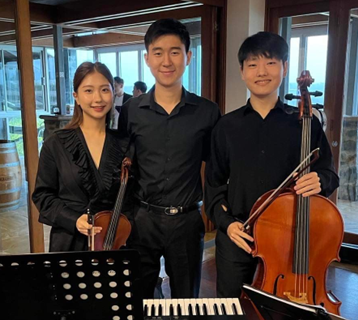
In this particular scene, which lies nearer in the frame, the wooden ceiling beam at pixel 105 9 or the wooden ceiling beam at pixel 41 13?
the wooden ceiling beam at pixel 105 9

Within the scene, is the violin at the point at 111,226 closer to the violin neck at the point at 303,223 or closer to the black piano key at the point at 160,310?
the black piano key at the point at 160,310

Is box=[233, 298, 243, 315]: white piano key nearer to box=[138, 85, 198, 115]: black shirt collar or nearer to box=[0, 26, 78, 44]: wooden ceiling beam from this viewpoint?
box=[138, 85, 198, 115]: black shirt collar

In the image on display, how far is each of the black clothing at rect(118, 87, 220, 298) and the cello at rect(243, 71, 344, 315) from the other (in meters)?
0.37

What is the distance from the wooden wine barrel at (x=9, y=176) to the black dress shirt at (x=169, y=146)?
1.69m

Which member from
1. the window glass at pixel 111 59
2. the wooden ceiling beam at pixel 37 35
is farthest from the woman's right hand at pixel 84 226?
the window glass at pixel 111 59

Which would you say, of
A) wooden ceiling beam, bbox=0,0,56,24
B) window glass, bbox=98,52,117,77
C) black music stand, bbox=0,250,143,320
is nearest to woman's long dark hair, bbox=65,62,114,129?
black music stand, bbox=0,250,143,320

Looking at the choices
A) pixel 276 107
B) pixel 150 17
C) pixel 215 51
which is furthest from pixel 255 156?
pixel 150 17

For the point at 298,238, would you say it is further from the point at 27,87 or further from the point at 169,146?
the point at 27,87

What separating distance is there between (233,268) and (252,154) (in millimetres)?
454

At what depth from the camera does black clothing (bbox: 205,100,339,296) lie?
4.83 ft

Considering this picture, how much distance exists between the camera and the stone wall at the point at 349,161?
3271mm

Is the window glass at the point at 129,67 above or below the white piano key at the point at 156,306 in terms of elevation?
above

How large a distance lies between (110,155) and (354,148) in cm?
252

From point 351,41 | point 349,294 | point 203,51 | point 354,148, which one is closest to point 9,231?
point 203,51
